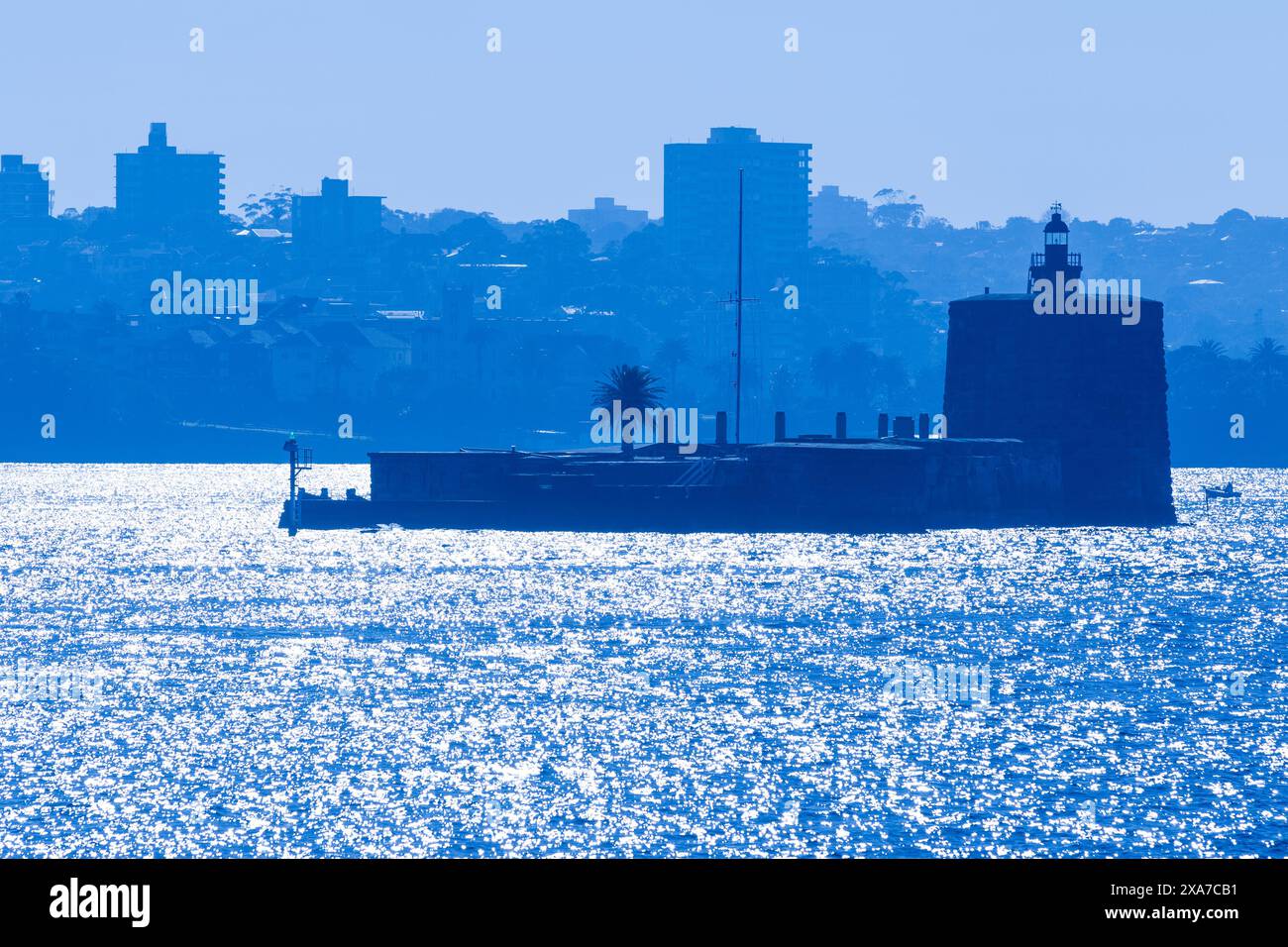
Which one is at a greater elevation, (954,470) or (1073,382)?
(1073,382)

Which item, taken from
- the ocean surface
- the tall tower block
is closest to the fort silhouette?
the tall tower block

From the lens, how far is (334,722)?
4644 centimetres

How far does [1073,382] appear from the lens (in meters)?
112

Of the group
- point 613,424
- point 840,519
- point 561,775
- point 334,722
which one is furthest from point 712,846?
point 613,424

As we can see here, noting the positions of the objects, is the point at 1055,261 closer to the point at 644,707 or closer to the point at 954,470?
the point at 954,470

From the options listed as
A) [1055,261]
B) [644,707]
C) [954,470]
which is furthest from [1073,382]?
[644,707]

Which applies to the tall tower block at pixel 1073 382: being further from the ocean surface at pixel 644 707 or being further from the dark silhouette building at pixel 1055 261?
the ocean surface at pixel 644 707

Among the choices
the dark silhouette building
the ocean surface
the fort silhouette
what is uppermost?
the dark silhouette building

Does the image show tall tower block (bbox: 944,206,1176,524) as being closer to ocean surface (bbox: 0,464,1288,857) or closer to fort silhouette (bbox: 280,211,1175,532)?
fort silhouette (bbox: 280,211,1175,532)

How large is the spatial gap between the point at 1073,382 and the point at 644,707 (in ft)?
223

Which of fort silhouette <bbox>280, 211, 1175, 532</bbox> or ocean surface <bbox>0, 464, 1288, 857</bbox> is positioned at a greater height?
fort silhouette <bbox>280, 211, 1175, 532</bbox>

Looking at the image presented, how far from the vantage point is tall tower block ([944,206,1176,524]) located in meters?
111

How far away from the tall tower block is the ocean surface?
1451 centimetres
